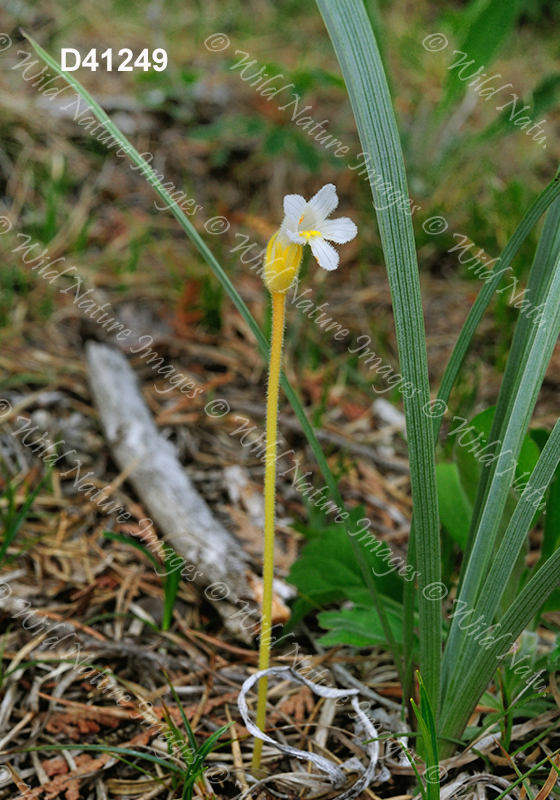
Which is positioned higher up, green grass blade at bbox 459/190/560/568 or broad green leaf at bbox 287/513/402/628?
green grass blade at bbox 459/190/560/568

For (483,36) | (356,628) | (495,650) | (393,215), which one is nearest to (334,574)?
(356,628)

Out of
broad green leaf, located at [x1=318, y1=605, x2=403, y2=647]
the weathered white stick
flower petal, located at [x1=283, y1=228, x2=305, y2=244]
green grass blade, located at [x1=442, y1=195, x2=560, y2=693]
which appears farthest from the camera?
the weathered white stick

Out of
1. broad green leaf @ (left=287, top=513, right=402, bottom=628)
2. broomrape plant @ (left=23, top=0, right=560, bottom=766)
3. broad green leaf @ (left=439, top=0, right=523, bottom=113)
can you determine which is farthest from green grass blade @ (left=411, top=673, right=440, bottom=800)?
broad green leaf @ (left=439, top=0, right=523, bottom=113)

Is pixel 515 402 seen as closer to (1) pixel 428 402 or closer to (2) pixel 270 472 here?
(1) pixel 428 402

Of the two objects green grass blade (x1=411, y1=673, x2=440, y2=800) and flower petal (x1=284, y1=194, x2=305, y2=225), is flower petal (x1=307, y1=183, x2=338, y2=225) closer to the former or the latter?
flower petal (x1=284, y1=194, x2=305, y2=225)

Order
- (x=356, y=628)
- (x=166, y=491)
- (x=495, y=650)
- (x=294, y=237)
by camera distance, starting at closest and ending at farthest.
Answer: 1. (x=294, y=237)
2. (x=495, y=650)
3. (x=356, y=628)
4. (x=166, y=491)

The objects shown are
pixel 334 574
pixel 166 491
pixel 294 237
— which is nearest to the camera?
pixel 294 237
